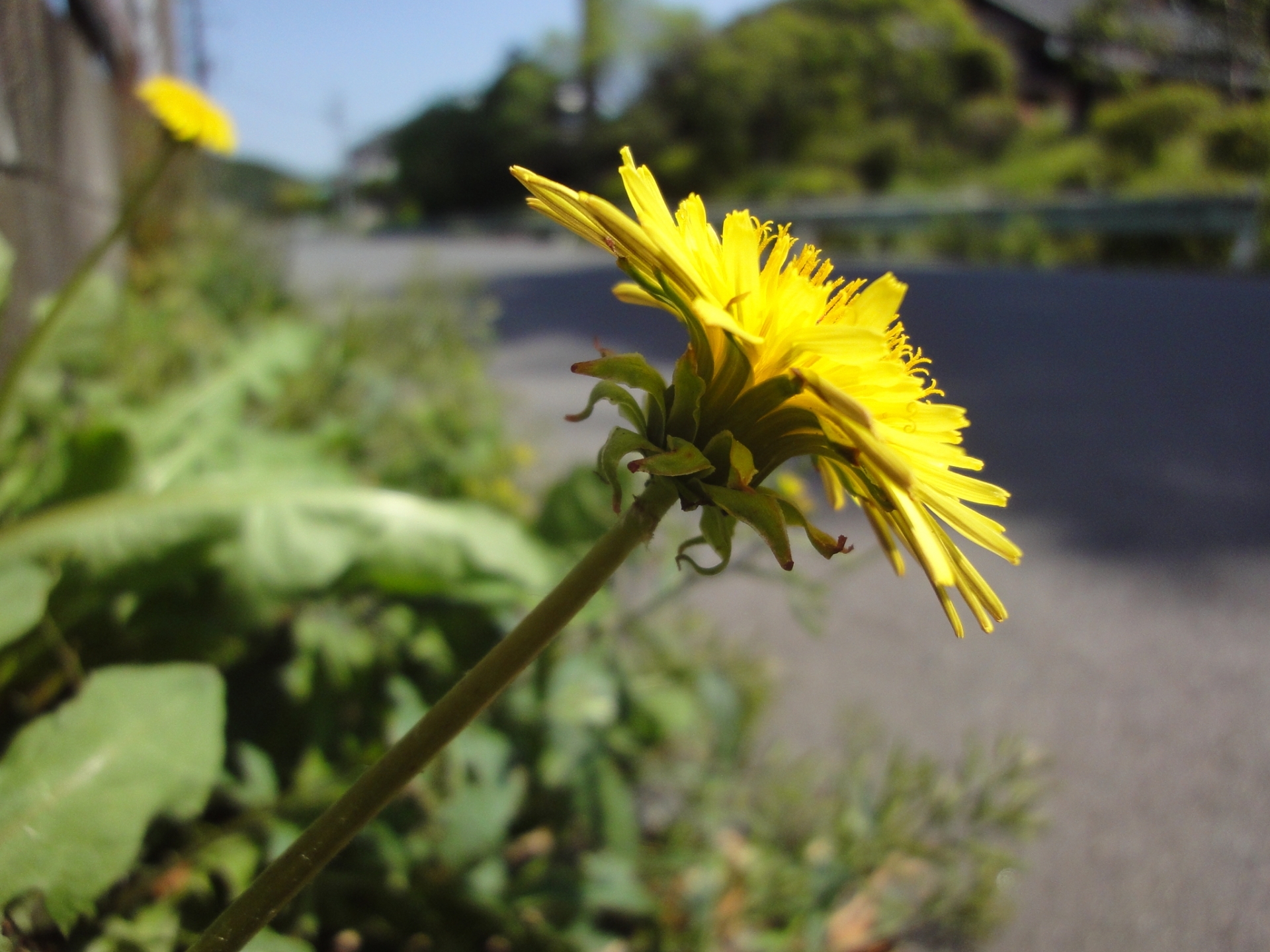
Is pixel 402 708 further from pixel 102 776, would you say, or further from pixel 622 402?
pixel 622 402

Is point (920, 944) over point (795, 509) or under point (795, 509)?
under

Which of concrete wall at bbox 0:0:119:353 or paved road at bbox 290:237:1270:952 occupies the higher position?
concrete wall at bbox 0:0:119:353

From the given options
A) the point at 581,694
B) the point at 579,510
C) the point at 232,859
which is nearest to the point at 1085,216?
the point at 579,510

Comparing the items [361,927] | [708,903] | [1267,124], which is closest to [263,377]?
[361,927]

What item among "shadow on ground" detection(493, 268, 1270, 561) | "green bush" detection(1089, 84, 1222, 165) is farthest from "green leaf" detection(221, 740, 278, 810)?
"green bush" detection(1089, 84, 1222, 165)

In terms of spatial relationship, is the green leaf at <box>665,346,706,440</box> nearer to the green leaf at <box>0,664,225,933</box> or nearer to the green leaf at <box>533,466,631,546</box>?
the green leaf at <box>0,664,225,933</box>

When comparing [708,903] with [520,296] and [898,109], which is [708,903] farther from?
[898,109]

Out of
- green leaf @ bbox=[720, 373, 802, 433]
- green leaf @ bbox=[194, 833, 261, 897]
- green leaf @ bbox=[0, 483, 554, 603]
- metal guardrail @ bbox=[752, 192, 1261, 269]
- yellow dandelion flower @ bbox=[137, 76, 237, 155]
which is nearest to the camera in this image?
green leaf @ bbox=[720, 373, 802, 433]
